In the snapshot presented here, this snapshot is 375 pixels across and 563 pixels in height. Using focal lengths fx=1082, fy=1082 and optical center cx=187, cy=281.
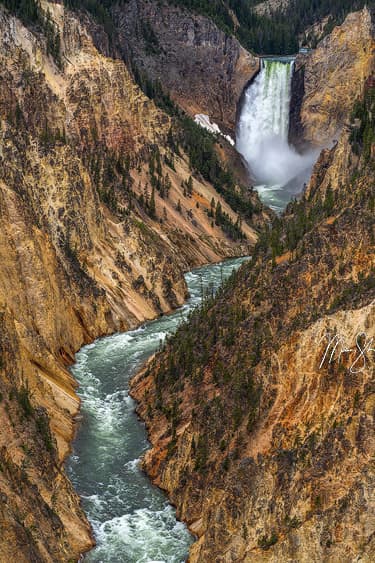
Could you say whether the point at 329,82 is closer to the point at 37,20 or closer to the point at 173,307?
the point at 37,20

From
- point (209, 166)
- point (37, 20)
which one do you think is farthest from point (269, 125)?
point (37, 20)

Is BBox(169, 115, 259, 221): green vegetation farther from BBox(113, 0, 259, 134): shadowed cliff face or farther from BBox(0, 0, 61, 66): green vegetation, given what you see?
BBox(113, 0, 259, 134): shadowed cliff face

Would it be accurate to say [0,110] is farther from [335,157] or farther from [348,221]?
[348,221]

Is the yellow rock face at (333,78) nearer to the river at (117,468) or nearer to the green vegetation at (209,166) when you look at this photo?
the green vegetation at (209,166)

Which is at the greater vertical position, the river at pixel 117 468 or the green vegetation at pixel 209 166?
the green vegetation at pixel 209 166

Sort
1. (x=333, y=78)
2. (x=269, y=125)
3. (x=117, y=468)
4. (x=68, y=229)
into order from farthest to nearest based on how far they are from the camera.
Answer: (x=269, y=125) < (x=333, y=78) < (x=68, y=229) < (x=117, y=468)

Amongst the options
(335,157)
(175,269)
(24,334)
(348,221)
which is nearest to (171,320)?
(175,269)

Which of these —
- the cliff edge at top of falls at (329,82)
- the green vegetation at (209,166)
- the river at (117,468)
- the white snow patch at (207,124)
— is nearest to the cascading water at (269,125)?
the cliff edge at top of falls at (329,82)

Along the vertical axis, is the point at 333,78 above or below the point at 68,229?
above
